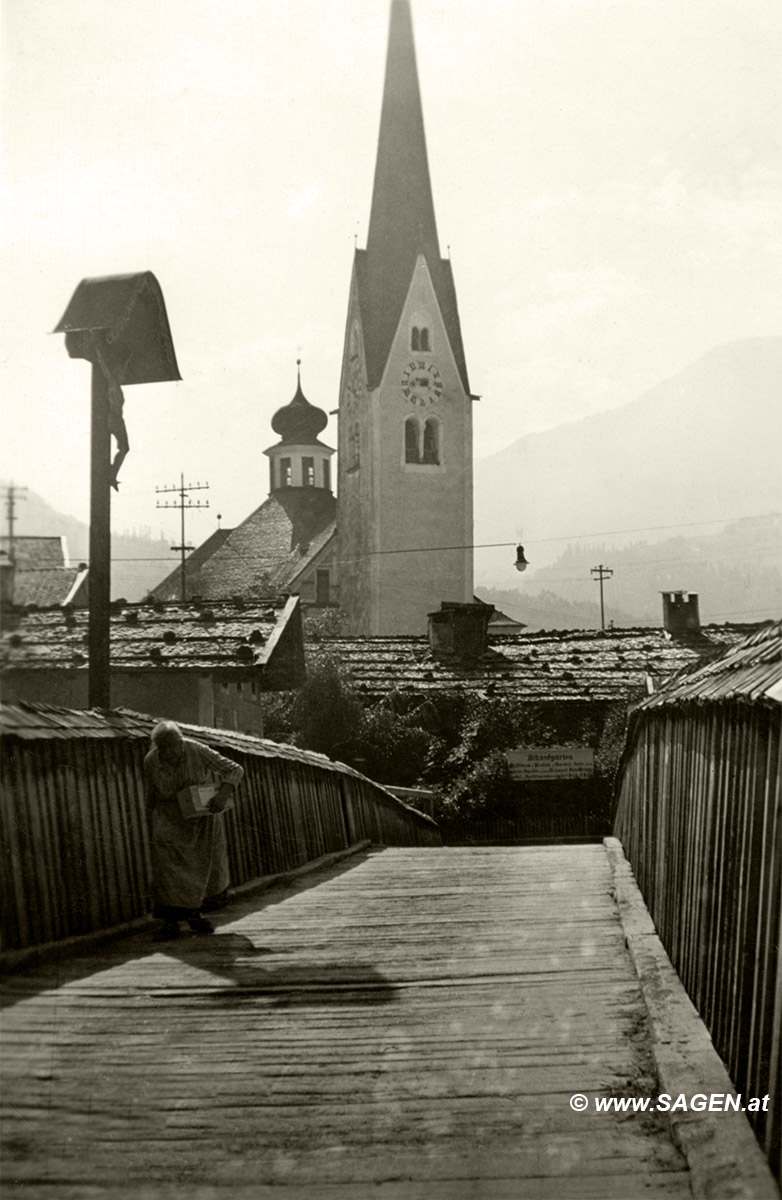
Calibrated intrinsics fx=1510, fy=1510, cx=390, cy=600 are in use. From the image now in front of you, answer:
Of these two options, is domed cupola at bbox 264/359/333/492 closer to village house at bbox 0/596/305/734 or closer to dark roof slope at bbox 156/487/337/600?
dark roof slope at bbox 156/487/337/600

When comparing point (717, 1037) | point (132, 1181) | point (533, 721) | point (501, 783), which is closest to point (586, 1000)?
point (717, 1037)

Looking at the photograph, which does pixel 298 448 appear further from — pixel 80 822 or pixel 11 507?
pixel 11 507

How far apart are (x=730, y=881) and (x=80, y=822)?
3626 millimetres

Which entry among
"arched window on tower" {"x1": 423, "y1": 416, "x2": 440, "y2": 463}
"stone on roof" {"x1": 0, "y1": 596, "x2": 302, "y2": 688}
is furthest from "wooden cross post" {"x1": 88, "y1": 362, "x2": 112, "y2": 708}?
"arched window on tower" {"x1": 423, "y1": 416, "x2": 440, "y2": 463}

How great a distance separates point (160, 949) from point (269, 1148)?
12.1 ft

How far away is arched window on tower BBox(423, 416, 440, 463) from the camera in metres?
64.1

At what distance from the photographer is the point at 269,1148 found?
13.3ft

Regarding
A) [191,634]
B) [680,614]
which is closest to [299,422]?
[680,614]

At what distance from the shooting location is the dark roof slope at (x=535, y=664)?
1211 inches

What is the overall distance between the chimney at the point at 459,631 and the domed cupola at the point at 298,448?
1868 inches

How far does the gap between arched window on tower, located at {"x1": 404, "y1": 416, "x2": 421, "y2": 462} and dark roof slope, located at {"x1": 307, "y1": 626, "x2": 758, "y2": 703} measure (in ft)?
93.8

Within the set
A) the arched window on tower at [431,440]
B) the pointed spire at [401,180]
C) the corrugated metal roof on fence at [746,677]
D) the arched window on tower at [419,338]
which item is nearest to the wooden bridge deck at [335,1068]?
the corrugated metal roof on fence at [746,677]

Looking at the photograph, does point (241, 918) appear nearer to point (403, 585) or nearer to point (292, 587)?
point (403, 585)

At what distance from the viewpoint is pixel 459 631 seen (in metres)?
33.9
